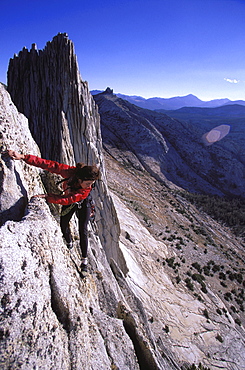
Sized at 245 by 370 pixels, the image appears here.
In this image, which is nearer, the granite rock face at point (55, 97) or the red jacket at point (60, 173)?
the red jacket at point (60, 173)

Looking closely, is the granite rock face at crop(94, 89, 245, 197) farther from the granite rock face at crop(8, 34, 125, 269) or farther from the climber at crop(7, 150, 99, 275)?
the climber at crop(7, 150, 99, 275)

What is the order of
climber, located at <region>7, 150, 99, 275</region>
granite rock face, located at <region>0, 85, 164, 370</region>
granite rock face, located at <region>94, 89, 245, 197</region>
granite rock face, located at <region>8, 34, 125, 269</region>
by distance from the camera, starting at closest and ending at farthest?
granite rock face, located at <region>0, 85, 164, 370</region>
climber, located at <region>7, 150, 99, 275</region>
granite rock face, located at <region>8, 34, 125, 269</region>
granite rock face, located at <region>94, 89, 245, 197</region>

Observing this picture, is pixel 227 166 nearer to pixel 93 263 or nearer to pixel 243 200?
pixel 243 200

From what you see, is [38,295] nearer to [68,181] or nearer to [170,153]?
[68,181]

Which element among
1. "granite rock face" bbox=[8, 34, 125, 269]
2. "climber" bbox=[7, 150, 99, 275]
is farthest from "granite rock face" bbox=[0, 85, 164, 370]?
"granite rock face" bbox=[8, 34, 125, 269]

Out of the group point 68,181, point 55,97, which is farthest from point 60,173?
point 55,97

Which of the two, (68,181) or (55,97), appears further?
(55,97)

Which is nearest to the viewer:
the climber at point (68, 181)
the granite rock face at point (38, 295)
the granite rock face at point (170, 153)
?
the granite rock face at point (38, 295)

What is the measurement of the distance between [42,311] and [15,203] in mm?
1551

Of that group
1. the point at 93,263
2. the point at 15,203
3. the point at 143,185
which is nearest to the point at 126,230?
the point at 93,263

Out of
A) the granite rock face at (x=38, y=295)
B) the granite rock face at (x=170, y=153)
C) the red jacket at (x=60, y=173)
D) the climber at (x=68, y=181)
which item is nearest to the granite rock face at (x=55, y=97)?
the granite rock face at (x=38, y=295)

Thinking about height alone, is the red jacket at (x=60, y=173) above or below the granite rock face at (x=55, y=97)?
below

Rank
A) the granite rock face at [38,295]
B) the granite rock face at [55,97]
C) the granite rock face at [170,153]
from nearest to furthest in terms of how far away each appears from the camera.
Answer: the granite rock face at [38,295] → the granite rock face at [55,97] → the granite rock face at [170,153]

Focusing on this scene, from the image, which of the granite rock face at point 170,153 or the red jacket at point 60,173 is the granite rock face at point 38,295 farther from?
the granite rock face at point 170,153
